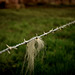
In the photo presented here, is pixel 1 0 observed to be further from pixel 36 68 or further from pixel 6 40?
pixel 36 68

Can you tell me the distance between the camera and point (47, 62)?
1981 millimetres

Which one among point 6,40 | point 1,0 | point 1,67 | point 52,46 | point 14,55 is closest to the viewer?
point 1,67

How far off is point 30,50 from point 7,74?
0.65 metres

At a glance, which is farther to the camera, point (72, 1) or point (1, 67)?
point (72, 1)

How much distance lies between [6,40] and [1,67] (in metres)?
0.99

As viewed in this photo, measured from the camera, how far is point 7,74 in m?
1.77

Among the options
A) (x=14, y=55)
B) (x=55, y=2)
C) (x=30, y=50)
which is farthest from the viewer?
(x=55, y=2)

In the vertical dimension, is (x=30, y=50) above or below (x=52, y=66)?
above

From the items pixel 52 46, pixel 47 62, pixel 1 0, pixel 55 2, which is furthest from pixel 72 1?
pixel 47 62

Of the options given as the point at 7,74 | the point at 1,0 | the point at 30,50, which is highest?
the point at 1,0

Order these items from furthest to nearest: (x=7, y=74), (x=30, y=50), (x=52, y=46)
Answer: (x=52, y=46) < (x=7, y=74) < (x=30, y=50)

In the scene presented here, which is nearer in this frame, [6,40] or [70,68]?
[70,68]

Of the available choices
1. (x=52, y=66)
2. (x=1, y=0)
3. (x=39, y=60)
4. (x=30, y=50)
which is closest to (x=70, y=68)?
(x=52, y=66)

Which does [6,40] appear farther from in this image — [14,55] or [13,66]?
[13,66]
